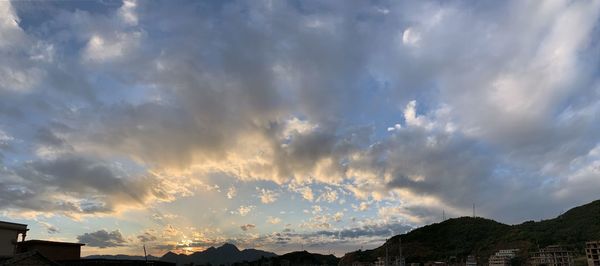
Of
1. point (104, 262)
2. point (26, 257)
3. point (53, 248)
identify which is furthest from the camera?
point (53, 248)

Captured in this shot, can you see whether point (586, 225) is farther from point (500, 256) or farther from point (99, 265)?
point (99, 265)

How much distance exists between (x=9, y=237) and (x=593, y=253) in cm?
16398

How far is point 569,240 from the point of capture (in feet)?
619

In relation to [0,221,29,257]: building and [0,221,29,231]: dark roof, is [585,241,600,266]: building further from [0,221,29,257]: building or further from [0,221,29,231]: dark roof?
[0,221,29,257]: building

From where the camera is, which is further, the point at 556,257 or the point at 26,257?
the point at 556,257

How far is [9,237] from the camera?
6531cm

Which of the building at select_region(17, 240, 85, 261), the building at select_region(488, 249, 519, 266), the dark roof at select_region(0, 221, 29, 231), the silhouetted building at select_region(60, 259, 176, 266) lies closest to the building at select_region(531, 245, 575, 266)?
the building at select_region(488, 249, 519, 266)

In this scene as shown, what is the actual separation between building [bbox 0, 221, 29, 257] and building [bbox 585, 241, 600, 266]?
522 ft

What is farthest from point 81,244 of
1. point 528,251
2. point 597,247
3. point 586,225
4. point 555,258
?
point 586,225

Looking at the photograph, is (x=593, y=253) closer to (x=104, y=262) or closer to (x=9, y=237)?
(x=104, y=262)

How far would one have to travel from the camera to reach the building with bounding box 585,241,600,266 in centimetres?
14038

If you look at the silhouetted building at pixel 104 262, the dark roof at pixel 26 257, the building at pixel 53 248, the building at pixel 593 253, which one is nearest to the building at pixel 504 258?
the building at pixel 593 253

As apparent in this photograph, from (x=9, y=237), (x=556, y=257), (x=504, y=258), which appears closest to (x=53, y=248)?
(x=9, y=237)

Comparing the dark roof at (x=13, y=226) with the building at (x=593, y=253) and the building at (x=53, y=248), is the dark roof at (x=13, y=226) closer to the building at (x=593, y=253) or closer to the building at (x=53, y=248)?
the building at (x=53, y=248)
